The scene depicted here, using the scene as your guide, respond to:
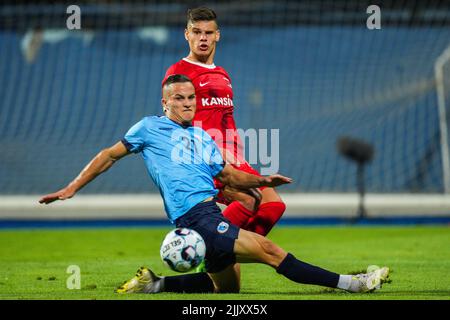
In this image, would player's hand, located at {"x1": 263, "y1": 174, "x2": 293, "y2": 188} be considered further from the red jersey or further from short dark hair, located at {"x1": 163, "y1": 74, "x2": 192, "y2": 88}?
the red jersey

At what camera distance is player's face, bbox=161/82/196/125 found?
7.32 metres

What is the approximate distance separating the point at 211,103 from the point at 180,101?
3.20 feet

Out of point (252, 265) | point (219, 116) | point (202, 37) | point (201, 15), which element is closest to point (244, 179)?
point (219, 116)

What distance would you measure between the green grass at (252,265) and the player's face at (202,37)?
2.24m

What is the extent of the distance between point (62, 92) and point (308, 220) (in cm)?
867

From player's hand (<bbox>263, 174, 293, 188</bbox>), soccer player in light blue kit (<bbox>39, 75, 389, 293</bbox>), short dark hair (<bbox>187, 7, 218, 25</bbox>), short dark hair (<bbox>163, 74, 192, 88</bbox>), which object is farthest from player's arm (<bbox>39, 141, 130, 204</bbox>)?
short dark hair (<bbox>187, 7, 218, 25</bbox>)

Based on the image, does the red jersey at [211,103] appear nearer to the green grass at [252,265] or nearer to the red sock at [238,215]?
the red sock at [238,215]

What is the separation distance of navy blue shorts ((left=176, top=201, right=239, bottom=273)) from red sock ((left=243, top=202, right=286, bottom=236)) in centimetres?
101

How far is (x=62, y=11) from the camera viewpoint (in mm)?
25594

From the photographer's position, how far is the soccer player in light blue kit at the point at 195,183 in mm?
7039

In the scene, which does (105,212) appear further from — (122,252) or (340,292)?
(340,292)

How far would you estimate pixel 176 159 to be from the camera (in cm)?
728

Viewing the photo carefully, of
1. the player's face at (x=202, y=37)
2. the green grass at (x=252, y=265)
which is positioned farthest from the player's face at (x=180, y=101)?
the green grass at (x=252, y=265)
